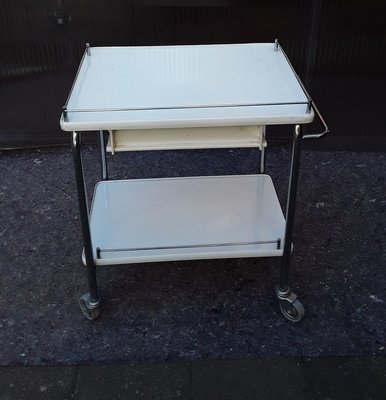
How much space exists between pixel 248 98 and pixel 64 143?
5.47ft

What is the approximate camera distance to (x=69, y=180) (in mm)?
3143

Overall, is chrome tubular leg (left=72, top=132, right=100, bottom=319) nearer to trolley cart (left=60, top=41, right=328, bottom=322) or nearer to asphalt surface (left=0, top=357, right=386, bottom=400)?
trolley cart (left=60, top=41, right=328, bottom=322)

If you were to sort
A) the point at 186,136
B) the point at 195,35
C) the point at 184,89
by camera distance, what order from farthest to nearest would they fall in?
1. the point at 195,35
2. the point at 184,89
3. the point at 186,136

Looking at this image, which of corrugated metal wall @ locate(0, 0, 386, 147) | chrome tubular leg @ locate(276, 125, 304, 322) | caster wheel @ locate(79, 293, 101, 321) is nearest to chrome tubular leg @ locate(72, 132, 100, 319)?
caster wheel @ locate(79, 293, 101, 321)

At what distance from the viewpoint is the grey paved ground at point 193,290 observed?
2195mm

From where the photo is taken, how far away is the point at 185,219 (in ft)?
7.79

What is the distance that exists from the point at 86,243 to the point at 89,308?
0.30 m

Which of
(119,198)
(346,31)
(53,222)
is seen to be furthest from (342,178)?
(53,222)

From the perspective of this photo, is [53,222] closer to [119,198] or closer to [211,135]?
[119,198]

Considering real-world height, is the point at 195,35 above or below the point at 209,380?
above

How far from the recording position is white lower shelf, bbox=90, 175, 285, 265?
2.20 metres

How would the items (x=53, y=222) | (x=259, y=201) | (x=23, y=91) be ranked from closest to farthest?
(x=259, y=201) < (x=53, y=222) < (x=23, y=91)

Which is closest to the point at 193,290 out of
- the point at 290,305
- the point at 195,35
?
the point at 290,305

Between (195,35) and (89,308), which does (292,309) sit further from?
(195,35)
